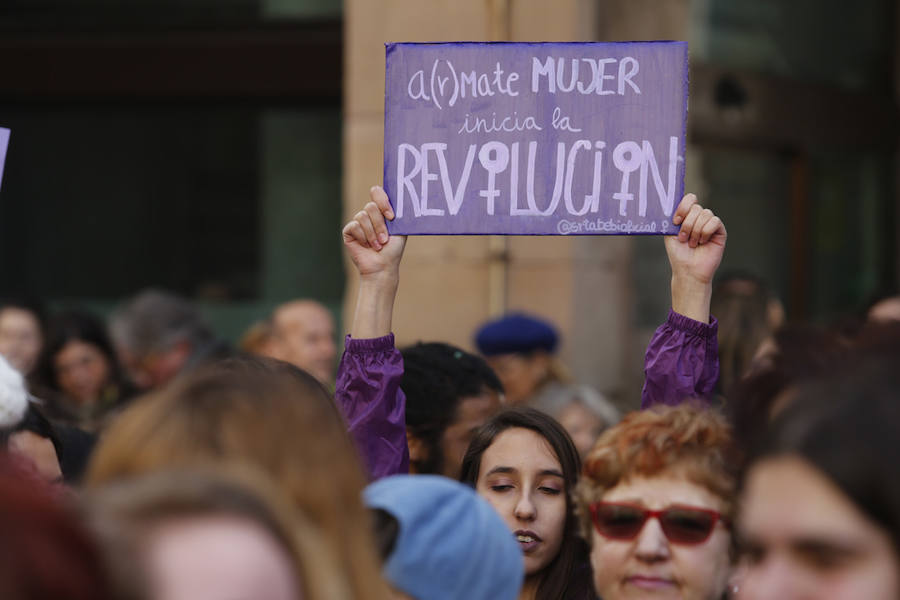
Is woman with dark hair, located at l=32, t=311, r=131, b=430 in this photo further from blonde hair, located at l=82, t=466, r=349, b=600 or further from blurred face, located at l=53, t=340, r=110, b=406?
blonde hair, located at l=82, t=466, r=349, b=600

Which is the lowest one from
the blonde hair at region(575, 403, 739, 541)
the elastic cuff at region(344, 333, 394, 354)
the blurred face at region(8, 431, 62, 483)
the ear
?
the ear

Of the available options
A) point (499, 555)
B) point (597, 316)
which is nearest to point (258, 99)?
point (597, 316)

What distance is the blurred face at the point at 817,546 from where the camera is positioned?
179 centimetres

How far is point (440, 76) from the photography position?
3.77 metres

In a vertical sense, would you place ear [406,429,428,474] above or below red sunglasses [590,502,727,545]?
below

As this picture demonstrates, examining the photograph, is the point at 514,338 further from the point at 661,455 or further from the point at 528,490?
the point at 661,455

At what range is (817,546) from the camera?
1.80 metres

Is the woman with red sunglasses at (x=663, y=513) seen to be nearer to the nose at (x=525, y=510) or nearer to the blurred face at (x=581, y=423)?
the nose at (x=525, y=510)

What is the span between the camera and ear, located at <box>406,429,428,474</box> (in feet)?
13.2

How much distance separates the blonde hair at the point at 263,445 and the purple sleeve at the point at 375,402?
4.41ft

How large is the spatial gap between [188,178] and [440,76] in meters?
4.92

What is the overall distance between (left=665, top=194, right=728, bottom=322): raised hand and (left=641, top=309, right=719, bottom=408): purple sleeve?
4 centimetres

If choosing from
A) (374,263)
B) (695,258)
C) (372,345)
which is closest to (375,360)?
(372,345)

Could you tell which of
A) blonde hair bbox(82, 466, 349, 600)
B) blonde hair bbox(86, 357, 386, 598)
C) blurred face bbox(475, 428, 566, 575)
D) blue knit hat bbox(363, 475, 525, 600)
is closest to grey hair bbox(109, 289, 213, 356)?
blurred face bbox(475, 428, 566, 575)
